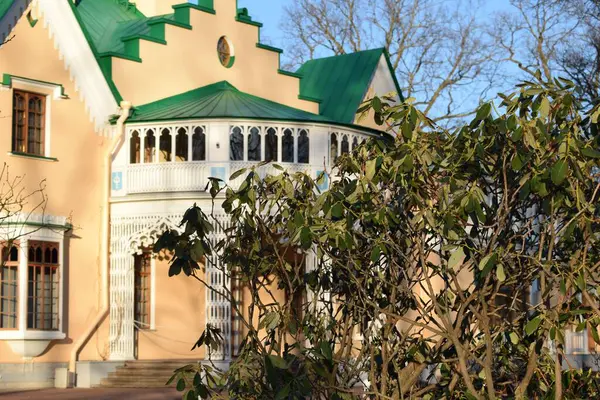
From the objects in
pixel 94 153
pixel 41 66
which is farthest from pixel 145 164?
pixel 41 66

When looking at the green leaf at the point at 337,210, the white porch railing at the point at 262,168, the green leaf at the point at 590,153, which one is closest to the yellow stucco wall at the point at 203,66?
the white porch railing at the point at 262,168

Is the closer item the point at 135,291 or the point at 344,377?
the point at 344,377

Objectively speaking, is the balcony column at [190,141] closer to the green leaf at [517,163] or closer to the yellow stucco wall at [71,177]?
the yellow stucco wall at [71,177]

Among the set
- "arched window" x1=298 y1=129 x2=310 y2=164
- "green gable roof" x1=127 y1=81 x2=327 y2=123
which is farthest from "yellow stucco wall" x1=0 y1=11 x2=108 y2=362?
"arched window" x1=298 y1=129 x2=310 y2=164

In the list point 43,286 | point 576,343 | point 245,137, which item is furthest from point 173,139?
point 576,343

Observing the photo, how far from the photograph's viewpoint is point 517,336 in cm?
858

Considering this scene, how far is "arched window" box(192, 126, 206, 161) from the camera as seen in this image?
2548 cm

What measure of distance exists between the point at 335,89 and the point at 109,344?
33.5 feet

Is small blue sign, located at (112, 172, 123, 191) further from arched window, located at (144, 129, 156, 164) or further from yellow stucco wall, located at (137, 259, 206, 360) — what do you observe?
yellow stucco wall, located at (137, 259, 206, 360)

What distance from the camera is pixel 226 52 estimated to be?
28453 mm

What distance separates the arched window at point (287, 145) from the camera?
986 inches

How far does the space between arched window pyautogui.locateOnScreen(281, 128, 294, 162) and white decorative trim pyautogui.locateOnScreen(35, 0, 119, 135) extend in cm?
373

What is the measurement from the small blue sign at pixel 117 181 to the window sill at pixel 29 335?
11.1 feet

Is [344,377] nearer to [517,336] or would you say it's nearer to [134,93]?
[517,336]
